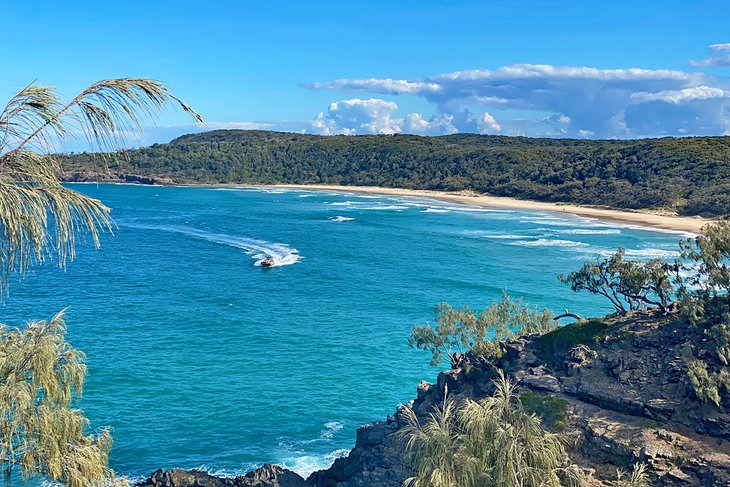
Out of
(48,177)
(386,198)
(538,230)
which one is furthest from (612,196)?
(48,177)

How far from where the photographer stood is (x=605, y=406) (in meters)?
21.9

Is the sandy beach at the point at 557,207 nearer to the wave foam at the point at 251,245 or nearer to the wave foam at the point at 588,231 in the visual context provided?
the wave foam at the point at 588,231

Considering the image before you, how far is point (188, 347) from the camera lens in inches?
1802

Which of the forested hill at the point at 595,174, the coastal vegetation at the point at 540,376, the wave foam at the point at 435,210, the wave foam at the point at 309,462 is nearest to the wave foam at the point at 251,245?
the forested hill at the point at 595,174

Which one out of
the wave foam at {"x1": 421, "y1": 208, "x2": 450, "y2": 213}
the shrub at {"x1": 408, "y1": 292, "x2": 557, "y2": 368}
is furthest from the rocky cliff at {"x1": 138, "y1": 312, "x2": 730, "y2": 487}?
the wave foam at {"x1": 421, "y1": 208, "x2": 450, "y2": 213}

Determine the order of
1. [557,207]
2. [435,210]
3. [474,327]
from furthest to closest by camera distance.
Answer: [557,207] → [435,210] → [474,327]

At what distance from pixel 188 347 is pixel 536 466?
3547 centimetres

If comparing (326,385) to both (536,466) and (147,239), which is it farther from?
(147,239)

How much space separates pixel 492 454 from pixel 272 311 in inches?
1665

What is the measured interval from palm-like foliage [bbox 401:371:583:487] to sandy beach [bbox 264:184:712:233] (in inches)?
3461

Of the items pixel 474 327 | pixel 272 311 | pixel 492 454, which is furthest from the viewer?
pixel 272 311

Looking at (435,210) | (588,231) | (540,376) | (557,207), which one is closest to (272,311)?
(540,376)

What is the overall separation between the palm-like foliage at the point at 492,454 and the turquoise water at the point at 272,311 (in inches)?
658

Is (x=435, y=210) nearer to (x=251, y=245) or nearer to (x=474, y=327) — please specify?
(x=251, y=245)
